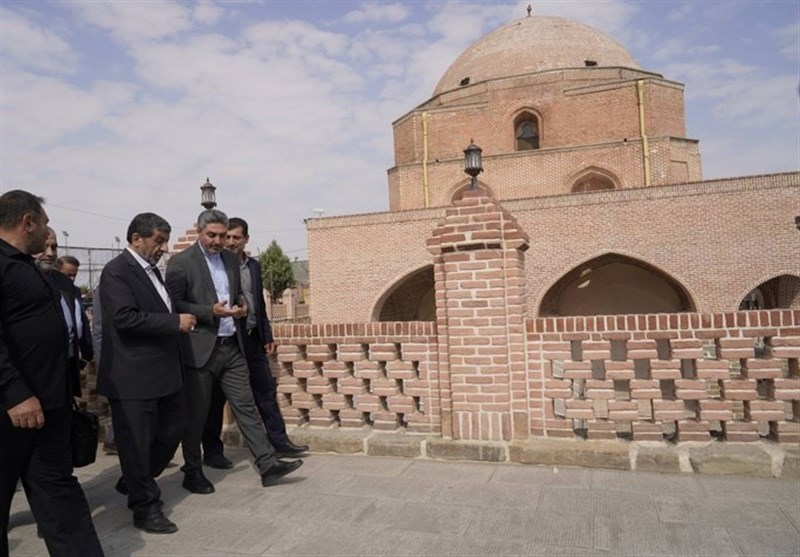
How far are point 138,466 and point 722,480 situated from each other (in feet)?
11.5

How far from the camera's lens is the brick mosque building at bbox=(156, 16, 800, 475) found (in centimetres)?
392

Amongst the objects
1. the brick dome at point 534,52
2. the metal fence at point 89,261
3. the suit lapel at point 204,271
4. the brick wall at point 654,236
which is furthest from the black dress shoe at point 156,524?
the brick dome at point 534,52

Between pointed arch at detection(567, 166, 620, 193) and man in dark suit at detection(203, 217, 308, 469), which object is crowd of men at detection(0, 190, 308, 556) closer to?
man in dark suit at detection(203, 217, 308, 469)

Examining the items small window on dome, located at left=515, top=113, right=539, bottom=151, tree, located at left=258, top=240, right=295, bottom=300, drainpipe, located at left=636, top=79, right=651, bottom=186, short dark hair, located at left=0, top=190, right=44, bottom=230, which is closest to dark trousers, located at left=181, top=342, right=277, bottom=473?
short dark hair, located at left=0, top=190, right=44, bottom=230

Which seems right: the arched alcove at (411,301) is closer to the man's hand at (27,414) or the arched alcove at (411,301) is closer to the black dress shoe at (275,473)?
the black dress shoe at (275,473)

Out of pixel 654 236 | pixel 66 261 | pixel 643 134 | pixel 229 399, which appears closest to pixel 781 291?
pixel 654 236

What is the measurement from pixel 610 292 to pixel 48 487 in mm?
21364

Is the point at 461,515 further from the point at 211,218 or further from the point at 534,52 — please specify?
the point at 534,52

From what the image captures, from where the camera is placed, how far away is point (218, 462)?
14.1 ft

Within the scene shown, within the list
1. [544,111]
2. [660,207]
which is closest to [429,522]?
[660,207]

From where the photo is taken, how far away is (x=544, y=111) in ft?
85.5

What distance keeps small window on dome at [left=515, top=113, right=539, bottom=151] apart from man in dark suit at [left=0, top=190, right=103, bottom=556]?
26.2 meters

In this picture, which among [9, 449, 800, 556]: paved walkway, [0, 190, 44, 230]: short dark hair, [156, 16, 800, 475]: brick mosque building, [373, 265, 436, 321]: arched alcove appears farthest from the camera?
[373, 265, 436, 321]: arched alcove

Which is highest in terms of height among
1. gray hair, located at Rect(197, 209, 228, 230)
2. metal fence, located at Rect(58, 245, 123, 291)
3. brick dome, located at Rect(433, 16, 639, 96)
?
brick dome, located at Rect(433, 16, 639, 96)
